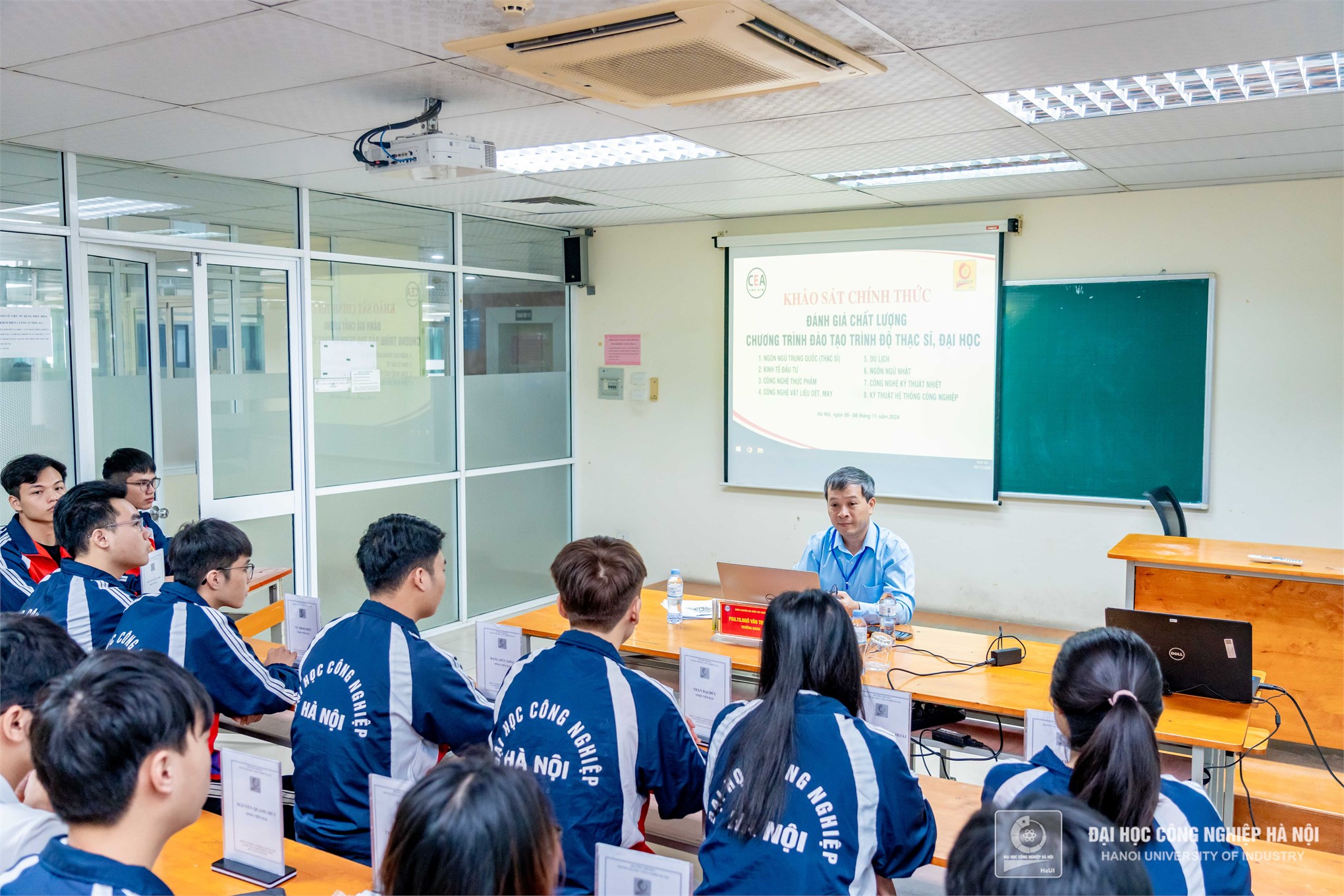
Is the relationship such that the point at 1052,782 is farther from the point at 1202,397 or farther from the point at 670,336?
the point at 670,336

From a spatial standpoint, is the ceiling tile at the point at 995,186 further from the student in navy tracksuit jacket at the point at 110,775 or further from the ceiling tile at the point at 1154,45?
the student in navy tracksuit jacket at the point at 110,775

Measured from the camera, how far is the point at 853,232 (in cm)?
605

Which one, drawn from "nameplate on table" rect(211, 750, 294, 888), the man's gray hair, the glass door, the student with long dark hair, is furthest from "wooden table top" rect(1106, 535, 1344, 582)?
the glass door

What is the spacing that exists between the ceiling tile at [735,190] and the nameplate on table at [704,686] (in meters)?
2.94

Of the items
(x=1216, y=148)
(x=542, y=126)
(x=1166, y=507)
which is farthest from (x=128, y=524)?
(x=1166, y=507)

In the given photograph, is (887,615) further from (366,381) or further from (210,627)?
(366,381)

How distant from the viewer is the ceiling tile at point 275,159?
4.16 metres

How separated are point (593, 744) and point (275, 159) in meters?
3.60

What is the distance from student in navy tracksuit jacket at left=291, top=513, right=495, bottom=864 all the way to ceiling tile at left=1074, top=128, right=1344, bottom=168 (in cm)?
359

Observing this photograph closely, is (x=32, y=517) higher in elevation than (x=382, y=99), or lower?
lower

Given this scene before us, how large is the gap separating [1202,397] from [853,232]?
221 centimetres

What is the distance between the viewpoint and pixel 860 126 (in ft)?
12.4

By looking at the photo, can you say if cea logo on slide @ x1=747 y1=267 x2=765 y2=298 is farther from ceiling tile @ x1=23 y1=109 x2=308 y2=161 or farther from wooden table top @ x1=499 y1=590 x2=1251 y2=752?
ceiling tile @ x1=23 y1=109 x2=308 y2=161

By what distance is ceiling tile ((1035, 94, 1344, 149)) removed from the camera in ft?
11.4
